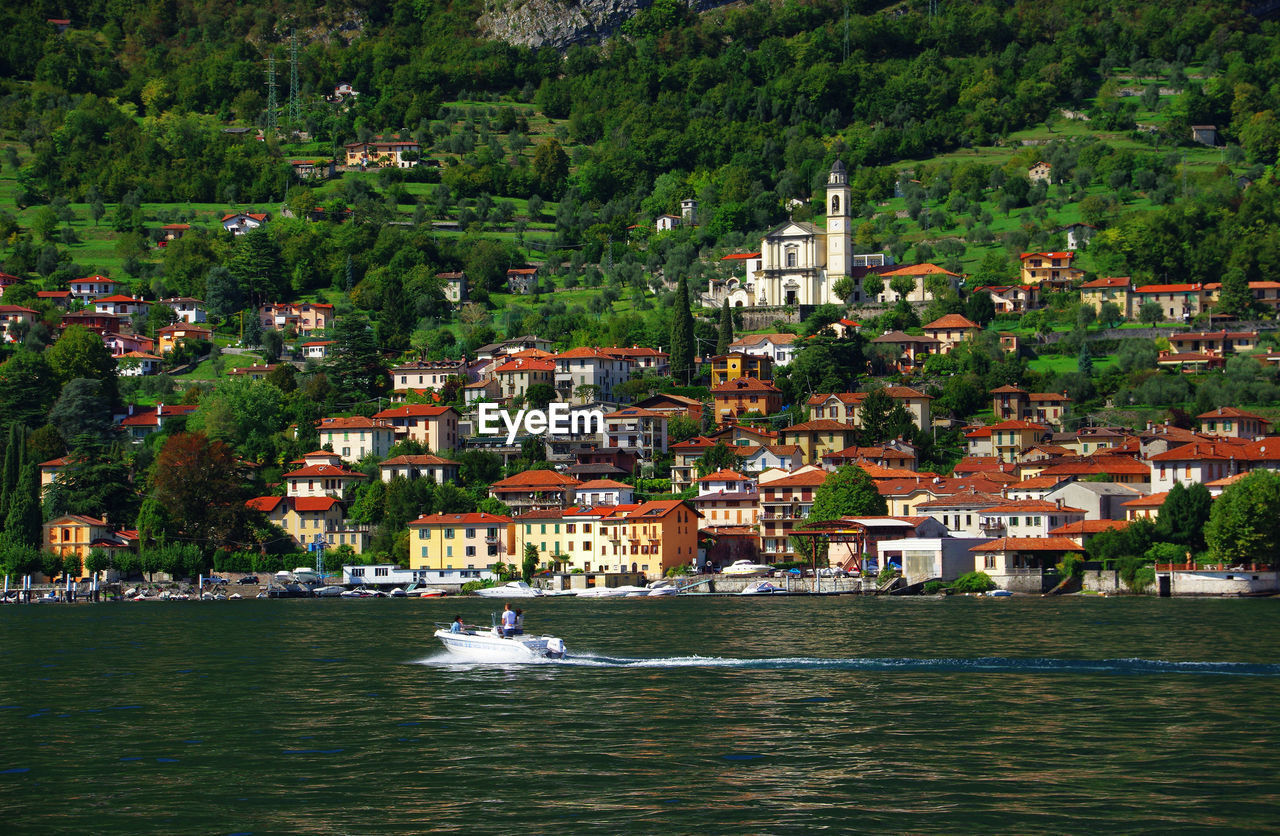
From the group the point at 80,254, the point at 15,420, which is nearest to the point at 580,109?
the point at 80,254

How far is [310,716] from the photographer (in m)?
31.5

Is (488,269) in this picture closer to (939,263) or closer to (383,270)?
(383,270)

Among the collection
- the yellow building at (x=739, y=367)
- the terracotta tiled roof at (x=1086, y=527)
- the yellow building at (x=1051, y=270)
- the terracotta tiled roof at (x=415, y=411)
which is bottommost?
the terracotta tiled roof at (x=1086, y=527)

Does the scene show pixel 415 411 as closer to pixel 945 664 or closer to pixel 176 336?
pixel 176 336

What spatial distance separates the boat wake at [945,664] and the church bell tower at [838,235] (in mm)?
81409

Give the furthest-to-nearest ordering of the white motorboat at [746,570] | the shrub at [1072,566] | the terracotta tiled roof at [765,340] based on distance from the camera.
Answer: the terracotta tiled roof at [765,340] → the white motorboat at [746,570] → the shrub at [1072,566]

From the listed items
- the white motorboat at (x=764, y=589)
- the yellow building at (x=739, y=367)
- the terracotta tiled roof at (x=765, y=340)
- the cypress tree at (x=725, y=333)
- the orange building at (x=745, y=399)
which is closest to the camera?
the white motorboat at (x=764, y=589)

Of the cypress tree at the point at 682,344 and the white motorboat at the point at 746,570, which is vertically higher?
the cypress tree at the point at 682,344

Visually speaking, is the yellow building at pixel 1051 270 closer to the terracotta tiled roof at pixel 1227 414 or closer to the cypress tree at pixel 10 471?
the terracotta tiled roof at pixel 1227 414

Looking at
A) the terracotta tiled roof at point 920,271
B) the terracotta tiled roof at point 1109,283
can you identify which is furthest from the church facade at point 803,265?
the terracotta tiled roof at point 1109,283

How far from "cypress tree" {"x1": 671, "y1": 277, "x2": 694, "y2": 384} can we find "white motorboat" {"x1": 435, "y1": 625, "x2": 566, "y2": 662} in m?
64.9

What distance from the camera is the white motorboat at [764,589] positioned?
73.2 m

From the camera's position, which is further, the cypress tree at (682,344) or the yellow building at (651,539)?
the cypress tree at (682,344)

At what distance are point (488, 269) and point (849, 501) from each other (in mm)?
59846
